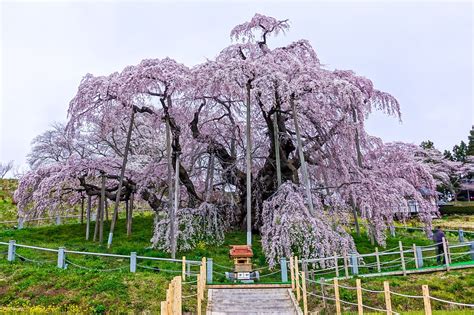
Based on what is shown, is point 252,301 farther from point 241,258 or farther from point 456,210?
point 456,210

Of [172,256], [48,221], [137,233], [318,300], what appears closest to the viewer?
[318,300]

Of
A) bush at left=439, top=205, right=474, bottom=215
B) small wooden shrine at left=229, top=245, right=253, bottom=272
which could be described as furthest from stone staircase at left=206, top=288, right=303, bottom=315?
bush at left=439, top=205, right=474, bottom=215

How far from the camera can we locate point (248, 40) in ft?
63.9

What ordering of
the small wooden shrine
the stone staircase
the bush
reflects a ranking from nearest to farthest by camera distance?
the stone staircase, the small wooden shrine, the bush

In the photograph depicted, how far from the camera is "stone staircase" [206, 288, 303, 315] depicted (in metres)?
10.5

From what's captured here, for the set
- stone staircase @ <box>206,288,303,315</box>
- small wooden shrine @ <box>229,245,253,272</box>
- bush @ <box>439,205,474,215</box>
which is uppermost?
bush @ <box>439,205,474,215</box>

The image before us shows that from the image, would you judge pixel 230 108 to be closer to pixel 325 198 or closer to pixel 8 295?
pixel 325 198

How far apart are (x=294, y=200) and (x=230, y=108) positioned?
704 cm

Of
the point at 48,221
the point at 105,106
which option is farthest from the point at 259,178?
the point at 48,221

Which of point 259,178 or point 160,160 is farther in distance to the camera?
point 160,160

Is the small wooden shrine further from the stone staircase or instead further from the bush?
the bush

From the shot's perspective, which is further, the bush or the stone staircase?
the bush

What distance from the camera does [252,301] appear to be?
1119cm

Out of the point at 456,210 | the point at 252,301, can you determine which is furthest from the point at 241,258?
the point at 456,210
